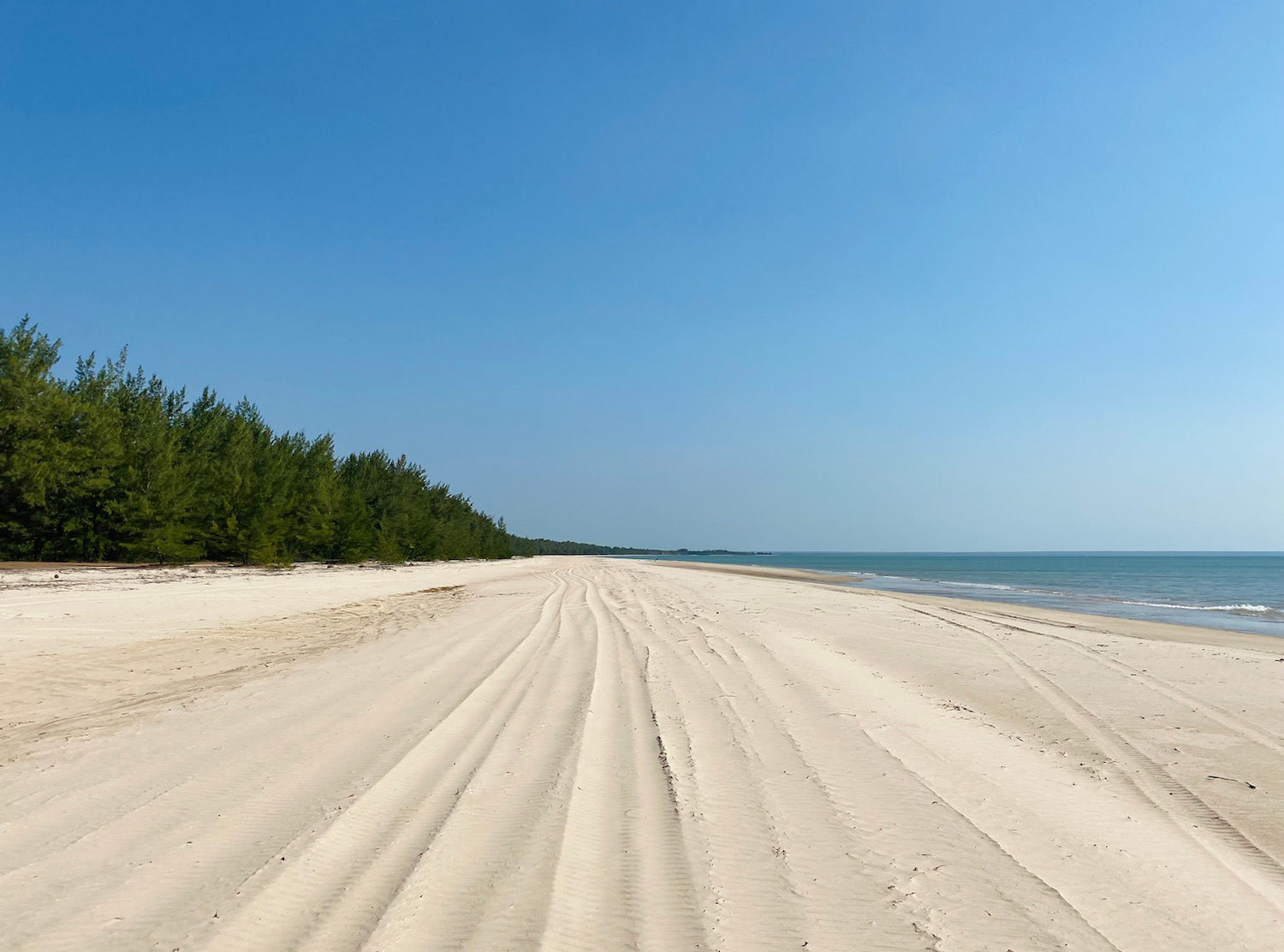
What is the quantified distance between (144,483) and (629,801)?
3589cm

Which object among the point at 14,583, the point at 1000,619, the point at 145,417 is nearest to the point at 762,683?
the point at 1000,619

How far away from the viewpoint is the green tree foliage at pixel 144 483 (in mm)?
28625

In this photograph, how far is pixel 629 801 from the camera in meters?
4.05

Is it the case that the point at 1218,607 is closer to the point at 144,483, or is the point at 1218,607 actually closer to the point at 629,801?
the point at 629,801

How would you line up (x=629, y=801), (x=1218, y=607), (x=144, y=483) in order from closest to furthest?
(x=629, y=801)
(x=1218, y=607)
(x=144, y=483)

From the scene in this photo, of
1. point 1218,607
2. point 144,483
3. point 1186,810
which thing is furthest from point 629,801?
point 144,483

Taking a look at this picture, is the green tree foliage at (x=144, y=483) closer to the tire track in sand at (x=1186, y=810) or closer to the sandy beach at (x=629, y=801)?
the sandy beach at (x=629, y=801)

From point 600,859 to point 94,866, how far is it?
2.32m

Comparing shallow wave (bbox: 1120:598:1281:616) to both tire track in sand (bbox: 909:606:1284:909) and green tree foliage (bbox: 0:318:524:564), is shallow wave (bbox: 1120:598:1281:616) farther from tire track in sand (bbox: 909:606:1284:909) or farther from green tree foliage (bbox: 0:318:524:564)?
green tree foliage (bbox: 0:318:524:564)

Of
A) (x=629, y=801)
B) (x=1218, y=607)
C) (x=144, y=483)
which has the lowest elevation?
(x=1218, y=607)

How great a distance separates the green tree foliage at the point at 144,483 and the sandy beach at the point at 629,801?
25306 mm

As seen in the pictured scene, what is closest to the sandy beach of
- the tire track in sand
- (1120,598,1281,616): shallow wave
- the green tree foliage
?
→ the tire track in sand

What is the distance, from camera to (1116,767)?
16.8 feet

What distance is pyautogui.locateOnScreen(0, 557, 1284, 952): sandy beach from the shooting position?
2771 mm
